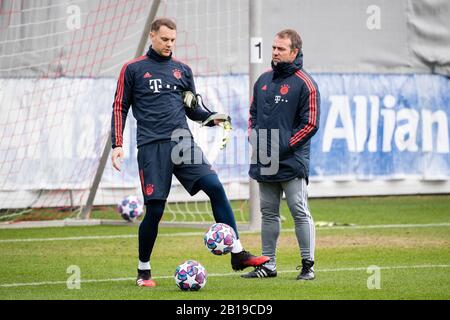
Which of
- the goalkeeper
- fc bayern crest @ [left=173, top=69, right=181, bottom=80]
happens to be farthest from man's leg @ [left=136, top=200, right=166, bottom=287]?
fc bayern crest @ [left=173, top=69, right=181, bottom=80]

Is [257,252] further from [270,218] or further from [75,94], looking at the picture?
[75,94]

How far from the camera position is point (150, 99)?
9250 millimetres

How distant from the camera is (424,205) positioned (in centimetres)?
1678

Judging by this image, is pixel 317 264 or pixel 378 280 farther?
pixel 317 264

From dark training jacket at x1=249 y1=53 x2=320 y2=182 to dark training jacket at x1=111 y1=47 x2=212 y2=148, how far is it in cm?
79

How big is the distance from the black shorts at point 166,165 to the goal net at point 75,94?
6267 mm

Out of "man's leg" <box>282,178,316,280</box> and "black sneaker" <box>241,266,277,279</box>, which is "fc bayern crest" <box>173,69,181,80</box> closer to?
"man's leg" <box>282,178,316,280</box>

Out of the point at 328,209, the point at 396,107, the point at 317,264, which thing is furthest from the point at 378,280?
the point at 396,107

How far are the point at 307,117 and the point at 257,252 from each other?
2.49 meters

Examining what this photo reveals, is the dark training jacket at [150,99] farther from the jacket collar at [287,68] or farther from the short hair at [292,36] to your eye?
the short hair at [292,36]

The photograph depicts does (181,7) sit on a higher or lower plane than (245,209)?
higher

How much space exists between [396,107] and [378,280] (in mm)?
9026

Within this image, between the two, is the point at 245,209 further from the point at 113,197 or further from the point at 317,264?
the point at 317,264

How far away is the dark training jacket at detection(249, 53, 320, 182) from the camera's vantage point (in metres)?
9.39
